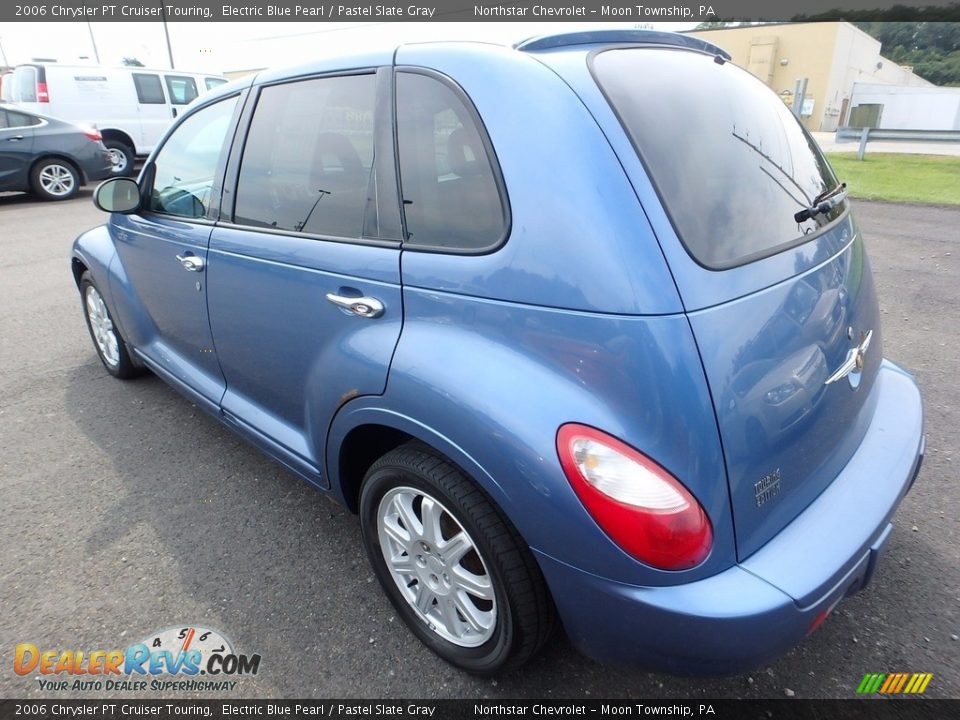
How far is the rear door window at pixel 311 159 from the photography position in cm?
199

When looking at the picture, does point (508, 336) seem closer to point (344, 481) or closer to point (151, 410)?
point (344, 481)

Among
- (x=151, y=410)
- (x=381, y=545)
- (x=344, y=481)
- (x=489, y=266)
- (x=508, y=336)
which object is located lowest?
(x=151, y=410)

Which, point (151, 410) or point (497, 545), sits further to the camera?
point (151, 410)

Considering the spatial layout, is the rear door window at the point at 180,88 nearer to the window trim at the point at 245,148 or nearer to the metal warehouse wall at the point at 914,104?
the window trim at the point at 245,148

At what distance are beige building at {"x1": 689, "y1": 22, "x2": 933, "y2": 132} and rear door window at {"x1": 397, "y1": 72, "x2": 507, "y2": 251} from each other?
4025 centimetres

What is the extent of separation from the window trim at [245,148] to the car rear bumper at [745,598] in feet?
3.70

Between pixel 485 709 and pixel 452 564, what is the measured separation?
46 centimetres

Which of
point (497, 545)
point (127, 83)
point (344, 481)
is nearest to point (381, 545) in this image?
point (344, 481)

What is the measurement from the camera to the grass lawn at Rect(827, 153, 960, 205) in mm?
9398

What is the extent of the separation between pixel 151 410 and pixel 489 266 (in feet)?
9.44

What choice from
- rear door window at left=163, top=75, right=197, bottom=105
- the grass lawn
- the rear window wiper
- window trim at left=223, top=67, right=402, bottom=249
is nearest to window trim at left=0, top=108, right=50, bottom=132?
rear door window at left=163, top=75, right=197, bottom=105

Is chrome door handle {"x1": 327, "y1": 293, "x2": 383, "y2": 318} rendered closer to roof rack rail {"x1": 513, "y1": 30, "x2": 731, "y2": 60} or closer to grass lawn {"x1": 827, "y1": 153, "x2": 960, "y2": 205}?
roof rack rail {"x1": 513, "y1": 30, "x2": 731, "y2": 60}

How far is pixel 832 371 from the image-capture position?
5.52ft

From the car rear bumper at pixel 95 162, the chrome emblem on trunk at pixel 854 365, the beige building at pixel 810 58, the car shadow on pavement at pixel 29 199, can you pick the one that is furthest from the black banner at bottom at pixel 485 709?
the beige building at pixel 810 58
